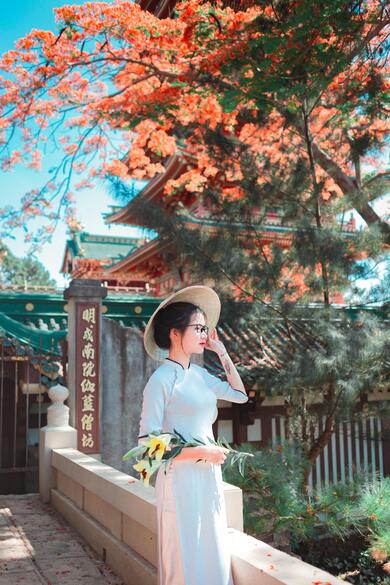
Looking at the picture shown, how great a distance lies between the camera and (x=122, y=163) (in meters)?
11.4

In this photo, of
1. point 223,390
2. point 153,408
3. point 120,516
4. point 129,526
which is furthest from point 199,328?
point 120,516

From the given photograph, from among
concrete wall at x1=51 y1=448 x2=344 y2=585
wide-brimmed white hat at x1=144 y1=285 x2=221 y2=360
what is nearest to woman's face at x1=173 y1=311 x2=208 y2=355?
wide-brimmed white hat at x1=144 y1=285 x2=221 y2=360

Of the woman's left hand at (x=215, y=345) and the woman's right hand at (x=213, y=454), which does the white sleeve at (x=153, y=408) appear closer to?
the woman's right hand at (x=213, y=454)

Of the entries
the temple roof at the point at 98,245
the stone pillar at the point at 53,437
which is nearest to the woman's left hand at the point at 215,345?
the stone pillar at the point at 53,437

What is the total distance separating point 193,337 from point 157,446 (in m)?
0.66

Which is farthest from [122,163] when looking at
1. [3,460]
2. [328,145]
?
[3,460]

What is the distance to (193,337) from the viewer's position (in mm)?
2930

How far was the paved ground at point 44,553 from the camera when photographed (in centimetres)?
392

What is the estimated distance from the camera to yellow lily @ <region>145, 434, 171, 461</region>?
244 centimetres

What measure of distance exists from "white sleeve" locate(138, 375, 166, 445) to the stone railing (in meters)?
0.78

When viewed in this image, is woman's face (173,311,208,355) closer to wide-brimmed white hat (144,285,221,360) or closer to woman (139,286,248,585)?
woman (139,286,248,585)

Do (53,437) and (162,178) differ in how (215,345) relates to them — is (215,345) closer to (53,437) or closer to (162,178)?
(53,437)

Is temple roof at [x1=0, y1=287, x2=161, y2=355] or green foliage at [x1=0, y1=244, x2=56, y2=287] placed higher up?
green foliage at [x1=0, y1=244, x2=56, y2=287]

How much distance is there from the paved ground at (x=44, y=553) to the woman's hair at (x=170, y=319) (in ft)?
6.34
